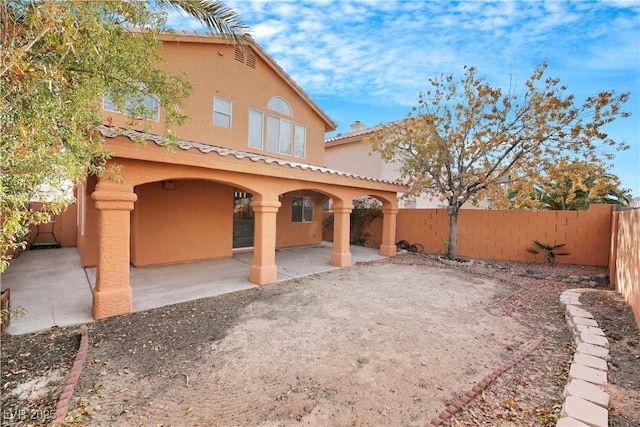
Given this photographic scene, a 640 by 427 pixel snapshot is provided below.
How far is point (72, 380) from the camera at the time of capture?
3494 millimetres

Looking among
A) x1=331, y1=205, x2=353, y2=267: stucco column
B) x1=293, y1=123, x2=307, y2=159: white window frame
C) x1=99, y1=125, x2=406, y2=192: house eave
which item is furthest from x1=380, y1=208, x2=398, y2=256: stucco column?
x1=293, y1=123, x2=307, y2=159: white window frame

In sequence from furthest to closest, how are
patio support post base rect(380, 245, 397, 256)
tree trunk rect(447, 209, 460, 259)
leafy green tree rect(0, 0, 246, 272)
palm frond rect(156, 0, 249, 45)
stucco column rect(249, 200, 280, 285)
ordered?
1. patio support post base rect(380, 245, 397, 256)
2. tree trunk rect(447, 209, 460, 259)
3. stucco column rect(249, 200, 280, 285)
4. palm frond rect(156, 0, 249, 45)
5. leafy green tree rect(0, 0, 246, 272)

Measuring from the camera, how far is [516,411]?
10.4ft

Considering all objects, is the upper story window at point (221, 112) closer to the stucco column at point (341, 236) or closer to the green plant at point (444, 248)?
the stucco column at point (341, 236)

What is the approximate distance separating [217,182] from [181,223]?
264cm

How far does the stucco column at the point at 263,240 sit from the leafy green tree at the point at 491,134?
6575 mm

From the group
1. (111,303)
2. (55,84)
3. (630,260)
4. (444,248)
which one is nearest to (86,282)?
(111,303)

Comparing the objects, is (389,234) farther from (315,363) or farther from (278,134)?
(315,363)

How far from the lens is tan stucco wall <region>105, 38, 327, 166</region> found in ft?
31.6

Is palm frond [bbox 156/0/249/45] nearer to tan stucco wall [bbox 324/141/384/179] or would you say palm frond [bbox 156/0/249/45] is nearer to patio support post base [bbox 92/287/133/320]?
patio support post base [bbox 92/287/133/320]

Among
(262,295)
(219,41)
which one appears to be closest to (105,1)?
(262,295)

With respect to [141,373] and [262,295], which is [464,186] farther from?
[141,373]

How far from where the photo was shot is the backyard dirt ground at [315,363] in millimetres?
3105

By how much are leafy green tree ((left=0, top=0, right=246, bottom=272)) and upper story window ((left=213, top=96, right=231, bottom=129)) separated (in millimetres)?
6092
